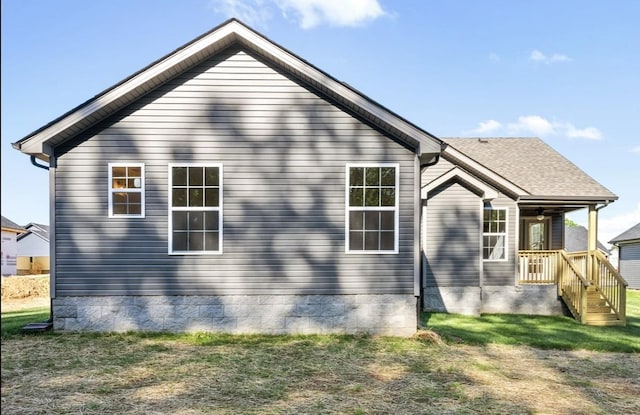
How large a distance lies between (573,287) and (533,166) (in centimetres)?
517

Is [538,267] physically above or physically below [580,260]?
below

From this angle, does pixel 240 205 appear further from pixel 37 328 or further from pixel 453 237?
pixel 453 237

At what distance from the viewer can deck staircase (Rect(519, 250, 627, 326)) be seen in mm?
11906

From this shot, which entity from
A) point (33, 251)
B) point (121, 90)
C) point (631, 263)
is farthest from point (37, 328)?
point (33, 251)

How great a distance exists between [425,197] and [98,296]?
8783 mm

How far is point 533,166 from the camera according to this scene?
1611 cm

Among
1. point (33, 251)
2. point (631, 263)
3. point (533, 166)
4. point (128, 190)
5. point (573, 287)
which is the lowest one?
point (33, 251)

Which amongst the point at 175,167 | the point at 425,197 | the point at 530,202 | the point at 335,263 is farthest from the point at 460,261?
the point at 175,167

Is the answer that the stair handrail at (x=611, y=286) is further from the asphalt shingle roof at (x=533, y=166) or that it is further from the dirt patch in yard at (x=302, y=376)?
the dirt patch in yard at (x=302, y=376)

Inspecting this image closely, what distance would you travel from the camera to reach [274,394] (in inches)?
225

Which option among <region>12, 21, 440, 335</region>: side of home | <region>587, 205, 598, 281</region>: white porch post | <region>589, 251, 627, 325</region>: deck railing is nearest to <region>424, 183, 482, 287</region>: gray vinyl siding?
<region>589, 251, 627, 325</region>: deck railing

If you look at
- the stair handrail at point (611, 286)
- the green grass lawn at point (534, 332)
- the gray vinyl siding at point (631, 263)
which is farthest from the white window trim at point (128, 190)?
the gray vinyl siding at point (631, 263)

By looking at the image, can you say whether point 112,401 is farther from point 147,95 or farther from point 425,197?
point 425,197

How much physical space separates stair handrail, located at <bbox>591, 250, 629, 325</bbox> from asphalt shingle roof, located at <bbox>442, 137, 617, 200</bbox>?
8.01 feet
